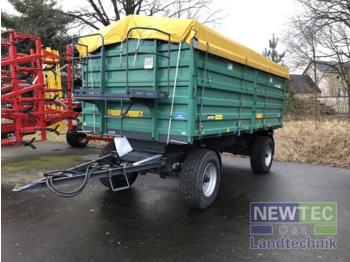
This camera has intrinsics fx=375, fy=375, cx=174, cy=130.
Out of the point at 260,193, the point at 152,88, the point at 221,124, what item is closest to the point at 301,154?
the point at 260,193

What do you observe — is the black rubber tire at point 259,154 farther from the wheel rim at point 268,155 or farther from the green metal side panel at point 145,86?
the green metal side panel at point 145,86

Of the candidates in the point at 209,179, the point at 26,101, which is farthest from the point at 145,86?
the point at 26,101

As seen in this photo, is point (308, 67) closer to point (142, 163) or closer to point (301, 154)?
point (301, 154)

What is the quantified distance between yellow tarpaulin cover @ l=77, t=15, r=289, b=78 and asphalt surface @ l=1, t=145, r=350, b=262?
7.35 ft

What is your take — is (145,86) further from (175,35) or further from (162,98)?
(175,35)

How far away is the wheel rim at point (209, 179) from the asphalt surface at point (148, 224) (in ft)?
0.86

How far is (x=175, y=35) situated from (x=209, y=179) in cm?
219

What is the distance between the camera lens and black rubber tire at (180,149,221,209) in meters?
5.07

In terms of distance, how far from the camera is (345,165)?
9.31 meters

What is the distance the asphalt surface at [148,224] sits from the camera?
12.8 feet

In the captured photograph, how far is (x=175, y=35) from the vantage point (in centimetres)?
469

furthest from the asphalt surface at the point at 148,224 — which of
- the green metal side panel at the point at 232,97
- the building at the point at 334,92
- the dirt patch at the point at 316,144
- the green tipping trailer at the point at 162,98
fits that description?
the building at the point at 334,92

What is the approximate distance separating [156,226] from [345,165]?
6442 millimetres

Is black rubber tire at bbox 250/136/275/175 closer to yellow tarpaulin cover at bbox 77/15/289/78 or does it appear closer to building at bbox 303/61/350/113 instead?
yellow tarpaulin cover at bbox 77/15/289/78
